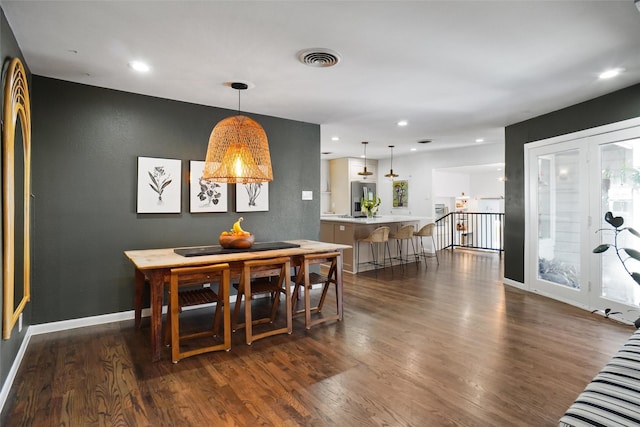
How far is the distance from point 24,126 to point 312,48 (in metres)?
2.36

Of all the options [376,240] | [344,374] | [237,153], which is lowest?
[344,374]

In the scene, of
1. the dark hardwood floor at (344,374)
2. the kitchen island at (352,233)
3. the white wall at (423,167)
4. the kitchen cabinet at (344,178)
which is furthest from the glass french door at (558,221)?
the kitchen cabinet at (344,178)

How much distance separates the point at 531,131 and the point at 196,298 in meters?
4.85

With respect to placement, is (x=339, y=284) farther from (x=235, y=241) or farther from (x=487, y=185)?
(x=487, y=185)

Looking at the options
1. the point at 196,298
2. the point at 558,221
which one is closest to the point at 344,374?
the point at 196,298

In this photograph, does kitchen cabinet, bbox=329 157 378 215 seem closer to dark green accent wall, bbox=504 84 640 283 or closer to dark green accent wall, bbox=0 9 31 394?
dark green accent wall, bbox=504 84 640 283

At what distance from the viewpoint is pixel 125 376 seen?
2.46 meters

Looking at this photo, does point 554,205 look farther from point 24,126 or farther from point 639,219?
point 24,126

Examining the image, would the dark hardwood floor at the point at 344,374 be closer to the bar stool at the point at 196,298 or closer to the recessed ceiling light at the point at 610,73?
the bar stool at the point at 196,298

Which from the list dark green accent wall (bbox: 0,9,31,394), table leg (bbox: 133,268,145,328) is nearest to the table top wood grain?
table leg (bbox: 133,268,145,328)

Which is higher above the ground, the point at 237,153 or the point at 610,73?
the point at 610,73

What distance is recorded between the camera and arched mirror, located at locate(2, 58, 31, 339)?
212 centimetres

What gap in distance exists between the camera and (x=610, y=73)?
10.5 feet

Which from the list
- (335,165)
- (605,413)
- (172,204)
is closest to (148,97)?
(172,204)
